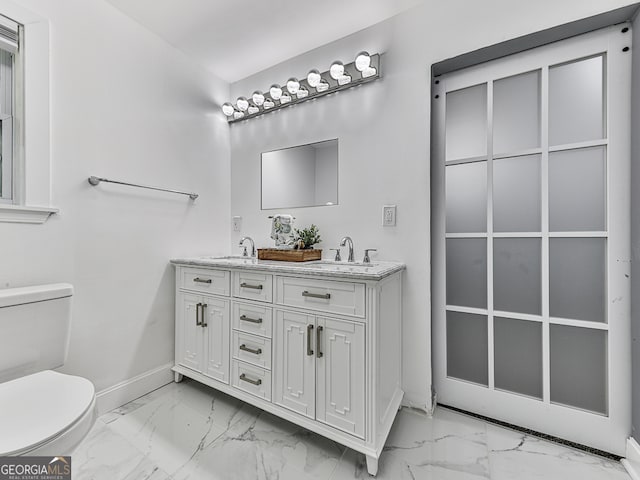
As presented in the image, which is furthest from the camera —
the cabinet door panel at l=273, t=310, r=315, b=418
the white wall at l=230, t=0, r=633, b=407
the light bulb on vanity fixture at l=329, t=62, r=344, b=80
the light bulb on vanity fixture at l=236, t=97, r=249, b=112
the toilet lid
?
the light bulb on vanity fixture at l=236, t=97, r=249, b=112

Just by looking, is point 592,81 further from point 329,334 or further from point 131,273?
point 131,273

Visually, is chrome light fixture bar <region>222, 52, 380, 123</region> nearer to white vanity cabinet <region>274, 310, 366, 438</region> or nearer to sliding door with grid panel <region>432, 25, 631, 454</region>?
sliding door with grid panel <region>432, 25, 631, 454</region>

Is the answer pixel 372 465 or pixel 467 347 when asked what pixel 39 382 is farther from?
pixel 467 347

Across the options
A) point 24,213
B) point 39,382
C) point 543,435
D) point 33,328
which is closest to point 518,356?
point 543,435

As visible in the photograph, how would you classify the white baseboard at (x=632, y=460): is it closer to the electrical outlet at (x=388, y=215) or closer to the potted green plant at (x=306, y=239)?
the electrical outlet at (x=388, y=215)

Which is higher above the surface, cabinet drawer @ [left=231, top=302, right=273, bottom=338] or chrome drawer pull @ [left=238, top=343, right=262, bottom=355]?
cabinet drawer @ [left=231, top=302, right=273, bottom=338]

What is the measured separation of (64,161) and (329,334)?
5.06ft

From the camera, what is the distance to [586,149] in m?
1.30

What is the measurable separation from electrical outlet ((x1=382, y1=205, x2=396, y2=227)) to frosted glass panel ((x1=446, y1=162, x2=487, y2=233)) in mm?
307

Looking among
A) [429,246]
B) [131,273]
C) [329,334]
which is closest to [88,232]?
[131,273]

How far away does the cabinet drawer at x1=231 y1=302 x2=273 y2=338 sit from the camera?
58.1 inches

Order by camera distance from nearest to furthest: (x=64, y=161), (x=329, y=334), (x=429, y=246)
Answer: (x=329, y=334)
(x=64, y=161)
(x=429, y=246)

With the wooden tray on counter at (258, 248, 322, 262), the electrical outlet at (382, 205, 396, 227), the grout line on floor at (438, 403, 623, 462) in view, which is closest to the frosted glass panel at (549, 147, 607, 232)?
the electrical outlet at (382, 205, 396, 227)

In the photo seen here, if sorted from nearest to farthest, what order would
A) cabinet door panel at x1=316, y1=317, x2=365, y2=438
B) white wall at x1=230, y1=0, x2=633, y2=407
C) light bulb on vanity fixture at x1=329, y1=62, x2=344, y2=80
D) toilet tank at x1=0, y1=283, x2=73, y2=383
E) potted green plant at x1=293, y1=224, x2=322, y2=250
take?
toilet tank at x1=0, y1=283, x2=73, y2=383
cabinet door panel at x1=316, y1=317, x2=365, y2=438
white wall at x1=230, y1=0, x2=633, y2=407
light bulb on vanity fixture at x1=329, y1=62, x2=344, y2=80
potted green plant at x1=293, y1=224, x2=322, y2=250
